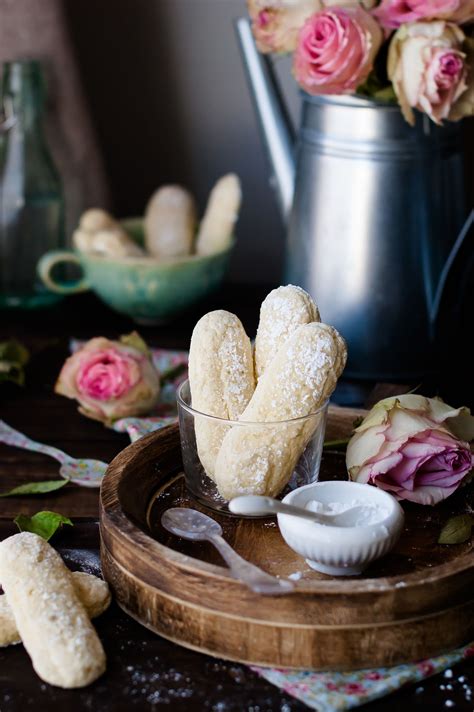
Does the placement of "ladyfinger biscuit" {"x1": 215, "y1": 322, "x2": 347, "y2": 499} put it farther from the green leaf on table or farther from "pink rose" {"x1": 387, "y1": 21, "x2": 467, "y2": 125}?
the green leaf on table

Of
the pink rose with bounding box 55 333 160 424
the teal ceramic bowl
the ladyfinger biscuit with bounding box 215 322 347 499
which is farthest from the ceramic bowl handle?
the ladyfinger biscuit with bounding box 215 322 347 499

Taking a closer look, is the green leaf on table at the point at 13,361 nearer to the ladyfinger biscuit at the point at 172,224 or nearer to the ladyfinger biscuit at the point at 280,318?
the ladyfinger biscuit at the point at 172,224

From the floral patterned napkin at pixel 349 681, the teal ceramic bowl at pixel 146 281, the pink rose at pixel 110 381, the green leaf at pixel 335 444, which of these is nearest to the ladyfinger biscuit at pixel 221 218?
the teal ceramic bowl at pixel 146 281

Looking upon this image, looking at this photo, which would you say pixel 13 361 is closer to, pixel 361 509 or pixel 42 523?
pixel 42 523

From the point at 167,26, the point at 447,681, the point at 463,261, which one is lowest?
the point at 447,681

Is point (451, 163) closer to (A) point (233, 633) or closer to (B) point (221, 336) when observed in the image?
(B) point (221, 336)

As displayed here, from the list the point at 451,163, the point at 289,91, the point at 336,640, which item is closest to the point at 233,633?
the point at 336,640

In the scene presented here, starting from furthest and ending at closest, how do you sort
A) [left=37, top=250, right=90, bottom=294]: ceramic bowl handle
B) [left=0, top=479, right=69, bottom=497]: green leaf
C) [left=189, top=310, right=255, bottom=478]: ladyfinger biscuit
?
[left=37, top=250, right=90, bottom=294]: ceramic bowl handle, [left=0, top=479, right=69, bottom=497]: green leaf, [left=189, top=310, right=255, bottom=478]: ladyfinger biscuit
